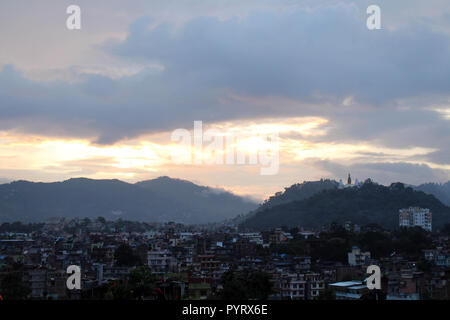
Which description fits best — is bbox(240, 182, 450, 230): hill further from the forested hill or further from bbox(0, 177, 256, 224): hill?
bbox(0, 177, 256, 224): hill

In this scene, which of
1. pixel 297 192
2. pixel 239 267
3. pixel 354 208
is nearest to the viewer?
pixel 239 267

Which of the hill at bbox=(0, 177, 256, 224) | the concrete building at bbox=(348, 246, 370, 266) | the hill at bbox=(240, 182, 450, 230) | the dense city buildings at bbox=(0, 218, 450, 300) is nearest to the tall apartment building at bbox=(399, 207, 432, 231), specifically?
the hill at bbox=(240, 182, 450, 230)

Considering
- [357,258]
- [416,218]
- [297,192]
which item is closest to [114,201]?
[297,192]

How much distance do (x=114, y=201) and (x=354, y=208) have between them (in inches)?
3245

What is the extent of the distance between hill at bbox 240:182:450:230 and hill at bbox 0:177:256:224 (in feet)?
195

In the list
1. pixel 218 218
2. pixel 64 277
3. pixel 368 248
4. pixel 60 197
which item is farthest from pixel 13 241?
pixel 218 218

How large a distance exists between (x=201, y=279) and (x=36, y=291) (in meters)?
7.53

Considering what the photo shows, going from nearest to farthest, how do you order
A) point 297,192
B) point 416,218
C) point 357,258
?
point 357,258 < point 416,218 < point 297,192

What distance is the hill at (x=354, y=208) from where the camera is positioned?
77.8 m

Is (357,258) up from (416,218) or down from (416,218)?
down

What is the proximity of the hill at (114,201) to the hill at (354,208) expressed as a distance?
195 ft

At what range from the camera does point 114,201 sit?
493ft

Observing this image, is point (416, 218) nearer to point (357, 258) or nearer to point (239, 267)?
point (357, 258)

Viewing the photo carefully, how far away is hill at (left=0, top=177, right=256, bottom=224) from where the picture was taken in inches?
5290
